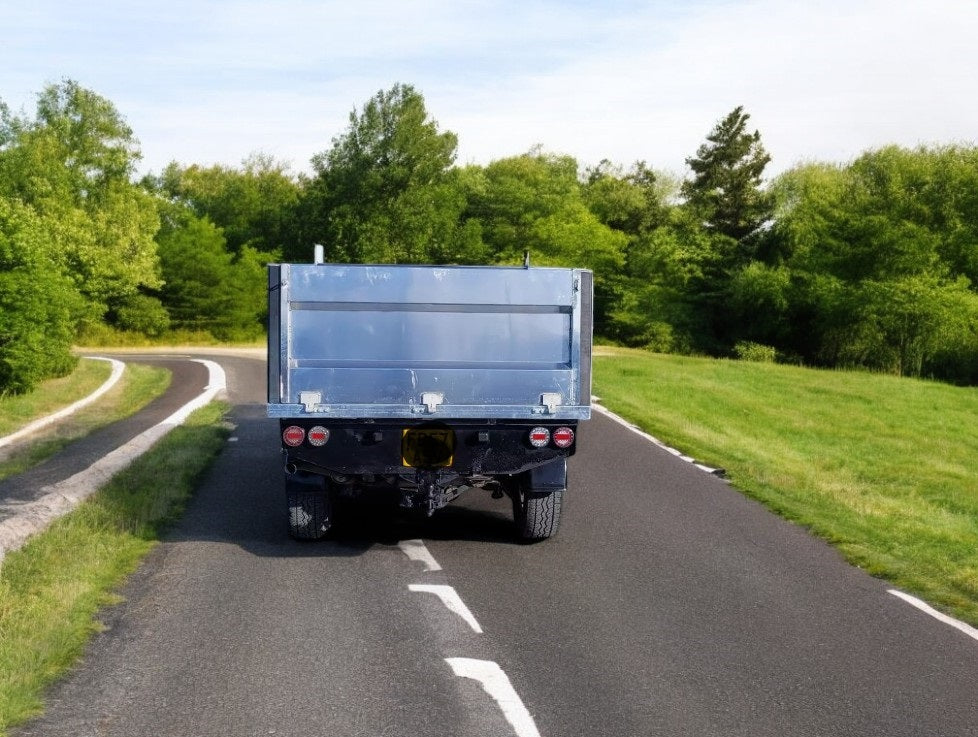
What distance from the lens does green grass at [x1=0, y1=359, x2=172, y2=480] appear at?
1889 cm

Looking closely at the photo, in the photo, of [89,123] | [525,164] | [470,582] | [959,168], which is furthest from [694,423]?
[525,164]

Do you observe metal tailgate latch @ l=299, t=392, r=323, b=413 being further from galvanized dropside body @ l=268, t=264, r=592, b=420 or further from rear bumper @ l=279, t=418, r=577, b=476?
rear bumper @ l=279, t=418, r=577, b=476

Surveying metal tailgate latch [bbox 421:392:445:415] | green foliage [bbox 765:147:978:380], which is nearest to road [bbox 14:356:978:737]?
metal tailgate latch [bbox 421:392:445:415]

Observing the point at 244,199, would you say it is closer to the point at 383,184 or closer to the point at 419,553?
the point at 383,184

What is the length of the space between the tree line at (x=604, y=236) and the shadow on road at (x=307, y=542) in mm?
44505

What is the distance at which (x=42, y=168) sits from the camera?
64.5 m

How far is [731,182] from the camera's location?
6850 cm

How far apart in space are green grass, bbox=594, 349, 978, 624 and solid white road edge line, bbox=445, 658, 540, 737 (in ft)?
11.7

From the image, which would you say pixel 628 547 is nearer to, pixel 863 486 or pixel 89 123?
pixel 863 486

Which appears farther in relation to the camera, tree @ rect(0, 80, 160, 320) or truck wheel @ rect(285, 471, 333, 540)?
tree @ rect(0, 80, 160, 320)

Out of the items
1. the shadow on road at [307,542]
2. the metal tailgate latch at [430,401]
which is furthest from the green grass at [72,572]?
the metal tailgate latch at [430,401]

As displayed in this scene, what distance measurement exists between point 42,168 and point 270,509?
5994cm

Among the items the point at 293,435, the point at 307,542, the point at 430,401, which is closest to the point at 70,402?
the point at 307,542

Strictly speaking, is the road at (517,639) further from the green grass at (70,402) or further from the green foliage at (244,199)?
the green foliage at (244,199)
